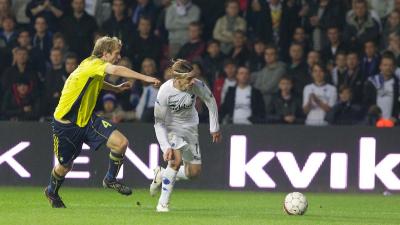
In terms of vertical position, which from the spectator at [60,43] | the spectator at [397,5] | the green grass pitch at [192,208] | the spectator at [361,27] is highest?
the spectator at [397,5]

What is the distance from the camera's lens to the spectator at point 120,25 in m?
22.1

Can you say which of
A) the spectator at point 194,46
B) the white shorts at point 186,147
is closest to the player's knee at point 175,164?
the white shorts at point 186,147

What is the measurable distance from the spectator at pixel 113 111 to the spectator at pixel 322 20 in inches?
151

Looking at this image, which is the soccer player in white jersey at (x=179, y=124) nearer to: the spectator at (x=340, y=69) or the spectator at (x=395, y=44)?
the spectator at (x=340, y=69)

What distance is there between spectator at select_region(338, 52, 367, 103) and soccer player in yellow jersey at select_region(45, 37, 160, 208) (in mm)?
6987

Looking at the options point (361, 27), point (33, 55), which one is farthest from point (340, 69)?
point (33, 55)

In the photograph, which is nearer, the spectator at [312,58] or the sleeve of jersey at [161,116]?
the sleeve of jersey at [161,116]

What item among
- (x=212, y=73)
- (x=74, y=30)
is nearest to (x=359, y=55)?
(x=212, y=73)

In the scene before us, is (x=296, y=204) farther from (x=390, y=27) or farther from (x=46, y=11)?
(x=46, y=11)

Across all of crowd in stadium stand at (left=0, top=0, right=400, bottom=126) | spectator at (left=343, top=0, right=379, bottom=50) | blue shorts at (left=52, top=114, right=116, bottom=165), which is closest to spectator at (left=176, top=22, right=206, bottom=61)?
crowd in stadium stand at (left=0, top=0, right=400, bottom=126)

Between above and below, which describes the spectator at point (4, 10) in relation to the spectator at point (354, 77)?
above

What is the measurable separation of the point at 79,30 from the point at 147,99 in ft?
7.84

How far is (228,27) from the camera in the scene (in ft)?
72.9

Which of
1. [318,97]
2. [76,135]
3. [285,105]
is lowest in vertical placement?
[285,105]
